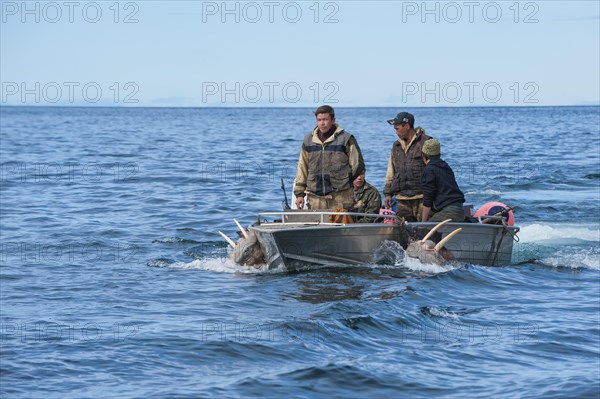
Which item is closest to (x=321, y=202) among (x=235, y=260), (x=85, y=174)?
(x=235, y=260)

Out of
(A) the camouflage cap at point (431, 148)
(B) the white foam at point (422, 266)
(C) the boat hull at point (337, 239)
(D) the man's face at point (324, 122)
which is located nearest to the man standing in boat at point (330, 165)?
(D) the man's face at point (324, 122)

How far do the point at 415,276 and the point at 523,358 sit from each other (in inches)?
176

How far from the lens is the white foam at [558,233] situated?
20656mm

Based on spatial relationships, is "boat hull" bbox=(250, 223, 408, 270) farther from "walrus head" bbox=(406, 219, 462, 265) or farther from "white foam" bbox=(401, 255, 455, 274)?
"white foam" bbox=(401, 255, 455, 274)

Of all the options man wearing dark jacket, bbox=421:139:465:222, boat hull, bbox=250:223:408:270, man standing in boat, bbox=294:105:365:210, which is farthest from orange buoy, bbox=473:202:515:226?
man standing in boat, bbox=294:105:365:210

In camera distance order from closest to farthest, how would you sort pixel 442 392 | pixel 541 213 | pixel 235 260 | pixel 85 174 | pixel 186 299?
pixel 442 392, pixel 186 299, pixel 235 260, pixel 541 213, pixel 85 174

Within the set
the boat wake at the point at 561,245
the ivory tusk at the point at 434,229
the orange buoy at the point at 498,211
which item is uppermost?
the orange buoy at the point at 498,211

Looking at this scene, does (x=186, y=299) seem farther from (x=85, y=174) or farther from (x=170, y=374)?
(x=85, y=174)

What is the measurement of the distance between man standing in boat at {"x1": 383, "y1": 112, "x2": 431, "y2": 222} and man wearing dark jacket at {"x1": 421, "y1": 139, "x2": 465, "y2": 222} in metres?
0.26

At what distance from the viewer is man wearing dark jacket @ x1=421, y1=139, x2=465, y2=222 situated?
49.1 feet

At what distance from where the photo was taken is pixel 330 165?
15.0 m

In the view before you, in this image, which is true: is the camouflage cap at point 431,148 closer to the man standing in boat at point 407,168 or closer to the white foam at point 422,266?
the man standing in boat at point 407,168

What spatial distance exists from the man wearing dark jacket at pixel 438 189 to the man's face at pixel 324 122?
1430 millimetres

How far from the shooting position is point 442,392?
31.4 feet
